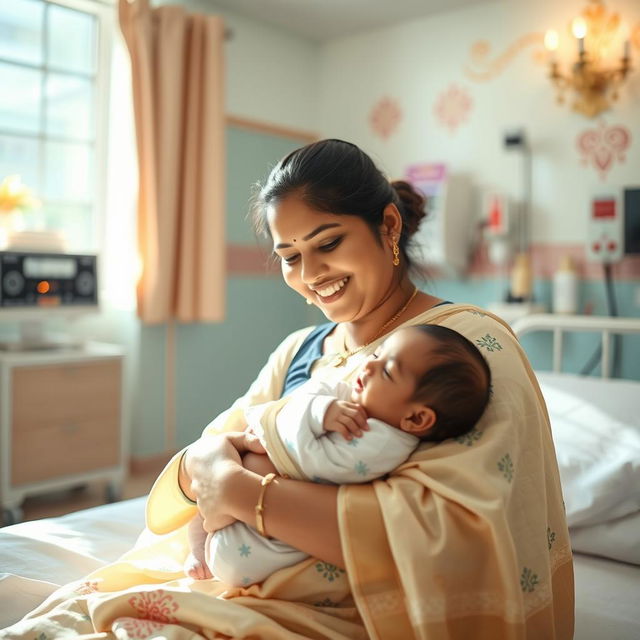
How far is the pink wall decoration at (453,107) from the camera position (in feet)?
12.8

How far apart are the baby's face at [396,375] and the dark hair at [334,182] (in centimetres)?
27

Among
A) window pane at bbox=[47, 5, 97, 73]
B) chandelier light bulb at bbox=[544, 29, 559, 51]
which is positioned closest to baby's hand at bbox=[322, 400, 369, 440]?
chandelier light bulb at bbox=[544, 29, 559, 51]

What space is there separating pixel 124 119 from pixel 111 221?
524 mm

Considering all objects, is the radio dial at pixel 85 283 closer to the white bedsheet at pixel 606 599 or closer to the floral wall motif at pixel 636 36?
the white bedsheet at pixel 606 599

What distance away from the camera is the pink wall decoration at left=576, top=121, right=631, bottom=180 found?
3379 mm

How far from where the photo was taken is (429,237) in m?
3.78

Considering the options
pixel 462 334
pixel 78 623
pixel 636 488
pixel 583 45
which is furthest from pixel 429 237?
pixel 78 623

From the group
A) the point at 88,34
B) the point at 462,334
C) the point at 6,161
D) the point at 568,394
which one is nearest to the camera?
the point at 462,334

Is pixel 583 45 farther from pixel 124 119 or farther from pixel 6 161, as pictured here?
pixel 6 161

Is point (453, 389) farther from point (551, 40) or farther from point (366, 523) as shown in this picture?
point (551, 40)

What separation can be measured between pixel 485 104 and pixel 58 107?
216 centimetres

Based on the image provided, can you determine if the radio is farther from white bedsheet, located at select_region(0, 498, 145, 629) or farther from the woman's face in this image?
the woman's face

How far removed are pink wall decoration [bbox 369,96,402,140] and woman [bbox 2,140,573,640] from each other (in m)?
3.04

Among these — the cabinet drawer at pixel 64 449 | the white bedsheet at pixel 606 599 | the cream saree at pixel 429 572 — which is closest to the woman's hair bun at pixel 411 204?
the cream saree at pixel 429 572
